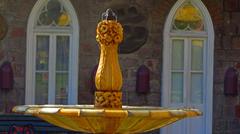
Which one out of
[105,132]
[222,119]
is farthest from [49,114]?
[222,119]

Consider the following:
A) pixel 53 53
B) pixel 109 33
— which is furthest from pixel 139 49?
pixel 109 33

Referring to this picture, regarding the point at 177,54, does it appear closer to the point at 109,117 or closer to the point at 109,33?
the point at 109,33

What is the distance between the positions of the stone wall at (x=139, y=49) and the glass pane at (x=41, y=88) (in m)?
0.24

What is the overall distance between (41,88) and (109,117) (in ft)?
21.1

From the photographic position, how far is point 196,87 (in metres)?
12.9

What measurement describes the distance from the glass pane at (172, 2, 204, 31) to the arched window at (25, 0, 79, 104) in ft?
5.70

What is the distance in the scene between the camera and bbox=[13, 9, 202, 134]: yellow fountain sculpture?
6.20 m

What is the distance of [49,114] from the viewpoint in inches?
251

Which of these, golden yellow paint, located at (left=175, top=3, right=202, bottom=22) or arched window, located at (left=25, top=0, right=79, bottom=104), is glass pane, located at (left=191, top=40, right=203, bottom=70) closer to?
golden yellow paint, located at (left=175, top=3, right=202, bottom=22)

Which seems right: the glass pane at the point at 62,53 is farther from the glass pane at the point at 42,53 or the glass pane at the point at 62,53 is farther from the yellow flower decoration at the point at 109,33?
the yellow flower decoration at the point at 109,33

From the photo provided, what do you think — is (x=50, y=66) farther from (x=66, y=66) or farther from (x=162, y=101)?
(x=162, y=101)

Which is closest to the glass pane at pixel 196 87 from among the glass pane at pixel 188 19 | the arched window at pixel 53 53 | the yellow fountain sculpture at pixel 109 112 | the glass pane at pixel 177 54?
the glass pane at pixel 177 54

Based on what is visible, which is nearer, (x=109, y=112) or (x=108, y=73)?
(x=109, y=112)

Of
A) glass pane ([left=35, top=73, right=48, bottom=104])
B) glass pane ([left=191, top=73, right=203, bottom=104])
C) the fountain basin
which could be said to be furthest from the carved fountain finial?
glass pane ([left=191, top=73, right=203, bottom=104])
